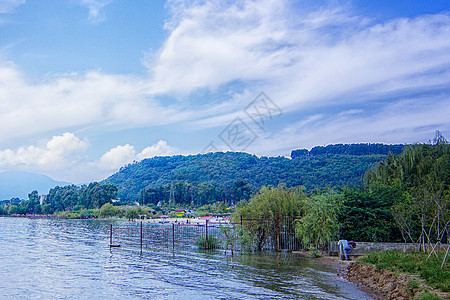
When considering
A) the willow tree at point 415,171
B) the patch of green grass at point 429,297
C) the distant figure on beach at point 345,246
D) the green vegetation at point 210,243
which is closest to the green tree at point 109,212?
the green vegetation at point 210,243

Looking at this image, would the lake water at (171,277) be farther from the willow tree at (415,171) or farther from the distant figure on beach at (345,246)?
the willow tree at (415,171)

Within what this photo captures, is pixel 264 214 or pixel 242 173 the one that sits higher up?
pixel 242 173

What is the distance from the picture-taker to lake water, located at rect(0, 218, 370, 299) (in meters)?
13.6

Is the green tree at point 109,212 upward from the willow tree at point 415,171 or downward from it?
downward

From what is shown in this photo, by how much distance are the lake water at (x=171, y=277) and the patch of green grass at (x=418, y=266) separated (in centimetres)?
171

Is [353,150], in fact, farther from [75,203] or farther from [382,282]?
[382,282]

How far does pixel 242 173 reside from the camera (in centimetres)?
13362

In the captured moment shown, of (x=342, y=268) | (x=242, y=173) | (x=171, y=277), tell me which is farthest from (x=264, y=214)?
(x=242, y=173)

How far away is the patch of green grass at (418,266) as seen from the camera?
10.8 m

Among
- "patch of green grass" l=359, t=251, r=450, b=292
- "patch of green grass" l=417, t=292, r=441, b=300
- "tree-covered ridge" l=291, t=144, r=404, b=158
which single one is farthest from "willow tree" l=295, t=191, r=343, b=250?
"tree-covered ridge" l=291, t=144, r=404, b=158

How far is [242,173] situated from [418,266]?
121 m

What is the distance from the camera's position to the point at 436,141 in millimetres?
30172

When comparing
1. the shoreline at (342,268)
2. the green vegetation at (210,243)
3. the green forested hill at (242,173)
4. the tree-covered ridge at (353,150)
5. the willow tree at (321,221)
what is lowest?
the shoreline at (342,268)

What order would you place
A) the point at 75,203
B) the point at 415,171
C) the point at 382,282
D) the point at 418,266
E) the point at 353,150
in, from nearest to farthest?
the point at 418,266
the point at 382,282
the point at 415,171
the point at 75,203
the point at 353,150
